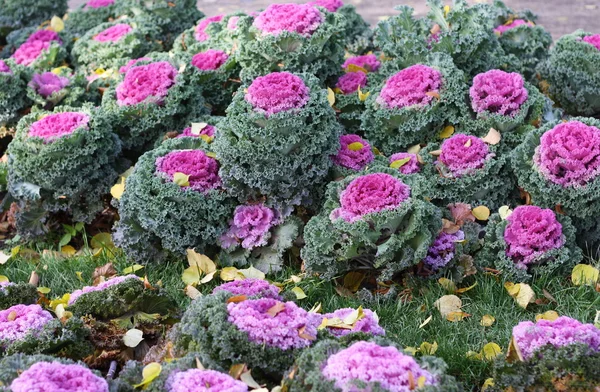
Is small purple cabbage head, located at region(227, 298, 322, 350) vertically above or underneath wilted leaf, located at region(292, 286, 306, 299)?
above

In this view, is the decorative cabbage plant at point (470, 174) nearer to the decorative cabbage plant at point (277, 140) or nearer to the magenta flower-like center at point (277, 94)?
the decorative cabbage plant at point (277, 140)

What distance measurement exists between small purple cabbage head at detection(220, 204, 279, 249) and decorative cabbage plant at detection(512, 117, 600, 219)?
1.08 metres

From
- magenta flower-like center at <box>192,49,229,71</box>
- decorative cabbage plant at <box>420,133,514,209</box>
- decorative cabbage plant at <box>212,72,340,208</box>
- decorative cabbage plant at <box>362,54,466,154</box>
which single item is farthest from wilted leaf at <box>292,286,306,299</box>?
magenta flower-like center at <box>192,49,229,71</box>

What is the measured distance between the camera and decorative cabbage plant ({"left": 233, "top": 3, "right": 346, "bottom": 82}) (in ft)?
12.9

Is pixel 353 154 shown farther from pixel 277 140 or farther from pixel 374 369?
pixel 374 369

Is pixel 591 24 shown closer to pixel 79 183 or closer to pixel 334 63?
pixel 334 63

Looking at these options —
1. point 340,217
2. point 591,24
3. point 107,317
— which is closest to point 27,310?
point 107,317

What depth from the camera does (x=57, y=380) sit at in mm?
2111

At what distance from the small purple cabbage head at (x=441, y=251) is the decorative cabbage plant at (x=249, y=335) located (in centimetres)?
105

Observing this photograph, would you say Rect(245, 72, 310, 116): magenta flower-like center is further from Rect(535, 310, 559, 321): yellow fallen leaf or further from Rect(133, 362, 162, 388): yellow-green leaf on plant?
Rect(133, 362, 162, 388): yellow-green leaf on plant

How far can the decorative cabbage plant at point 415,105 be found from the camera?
378cm

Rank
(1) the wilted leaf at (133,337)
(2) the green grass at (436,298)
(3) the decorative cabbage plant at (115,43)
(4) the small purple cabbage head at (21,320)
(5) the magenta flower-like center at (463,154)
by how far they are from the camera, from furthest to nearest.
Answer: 1. (3) the decorative cabbage plant at (115,43)
2. (5) the magenta flower-like center at (463,154)
3. (2) the green grass at (436,298)
4. (1) the wilted leaf at (133,337)
5. (4) the small purple cabbage head at (21,320)

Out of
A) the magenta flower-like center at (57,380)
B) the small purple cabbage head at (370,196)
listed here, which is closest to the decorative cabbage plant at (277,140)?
the small purple cabbage head at (370,196)

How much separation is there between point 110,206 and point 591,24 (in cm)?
517
